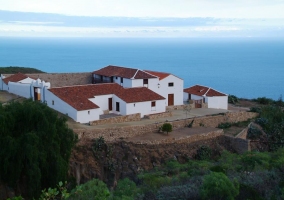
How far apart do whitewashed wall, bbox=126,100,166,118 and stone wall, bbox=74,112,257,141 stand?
2.16m

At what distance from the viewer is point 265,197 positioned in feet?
39.4

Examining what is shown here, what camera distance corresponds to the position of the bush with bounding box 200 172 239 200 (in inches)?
449

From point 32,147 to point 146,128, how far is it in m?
8.85

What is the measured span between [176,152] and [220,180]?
11216 mm

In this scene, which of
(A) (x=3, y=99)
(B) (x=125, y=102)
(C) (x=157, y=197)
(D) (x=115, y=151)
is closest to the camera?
(C) (x=157, y=197)

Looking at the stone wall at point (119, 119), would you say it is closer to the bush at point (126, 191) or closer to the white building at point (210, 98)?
the white building at point (210, 98)

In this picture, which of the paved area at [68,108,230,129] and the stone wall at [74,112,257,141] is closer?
the stone wall at [74,112,257,141]

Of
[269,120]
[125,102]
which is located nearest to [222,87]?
[269,120]

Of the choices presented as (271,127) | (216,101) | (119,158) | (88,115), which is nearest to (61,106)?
(88,115)

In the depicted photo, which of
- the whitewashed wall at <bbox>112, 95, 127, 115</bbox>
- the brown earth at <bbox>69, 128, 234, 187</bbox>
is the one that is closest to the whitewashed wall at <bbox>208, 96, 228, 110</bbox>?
the whitewashed wall at <bbox>112, 95, 127, 115</bbox>

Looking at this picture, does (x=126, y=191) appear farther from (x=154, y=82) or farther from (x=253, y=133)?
(x=154, y=82)

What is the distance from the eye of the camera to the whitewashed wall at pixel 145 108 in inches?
1016

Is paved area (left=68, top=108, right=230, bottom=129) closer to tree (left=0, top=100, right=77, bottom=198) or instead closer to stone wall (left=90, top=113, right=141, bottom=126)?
stone wall (left=90, top=113, right=141, bottom=126)

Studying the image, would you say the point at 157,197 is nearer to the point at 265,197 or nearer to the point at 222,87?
the point at 265,197
